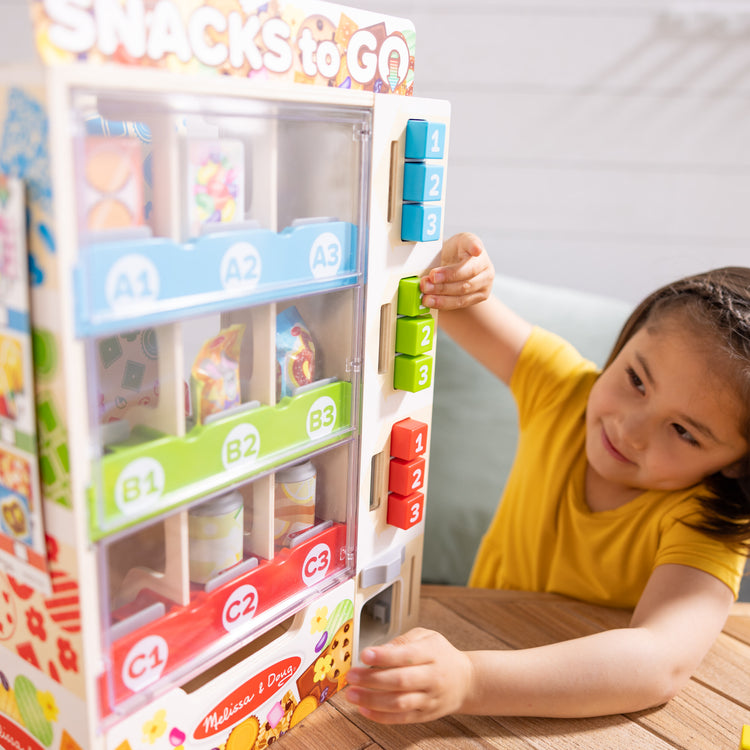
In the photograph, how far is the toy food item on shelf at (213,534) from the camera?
517 mm

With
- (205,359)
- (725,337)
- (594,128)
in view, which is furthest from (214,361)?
(594,128)

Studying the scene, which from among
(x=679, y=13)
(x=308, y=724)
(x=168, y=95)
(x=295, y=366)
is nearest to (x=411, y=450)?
(x=295, y=366)

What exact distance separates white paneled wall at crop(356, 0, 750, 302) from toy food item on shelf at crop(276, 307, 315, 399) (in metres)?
1.06

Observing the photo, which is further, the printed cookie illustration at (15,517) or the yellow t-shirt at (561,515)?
the yellow t-shirt at (561,515)

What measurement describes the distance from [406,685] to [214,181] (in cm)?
39

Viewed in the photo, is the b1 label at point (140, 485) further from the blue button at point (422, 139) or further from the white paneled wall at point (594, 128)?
the white paneled wall at point (594, 128)

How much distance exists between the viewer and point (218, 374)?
0.51 metres

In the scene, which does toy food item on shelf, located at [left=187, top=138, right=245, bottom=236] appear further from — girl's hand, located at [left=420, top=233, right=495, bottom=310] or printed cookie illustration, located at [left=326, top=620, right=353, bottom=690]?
printed cookie illustration, located at [left=326, top=620, right=353, bottom=690]

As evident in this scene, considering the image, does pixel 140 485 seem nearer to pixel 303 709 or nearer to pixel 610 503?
pixel 303 709

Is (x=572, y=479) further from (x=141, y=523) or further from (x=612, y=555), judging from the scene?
(x=141, y=523)

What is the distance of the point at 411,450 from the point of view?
2.09ft

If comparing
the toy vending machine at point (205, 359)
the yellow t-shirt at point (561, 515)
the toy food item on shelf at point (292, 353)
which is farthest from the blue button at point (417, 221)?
the yellow t-shirt at point (561, 515)

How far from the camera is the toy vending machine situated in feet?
1.26

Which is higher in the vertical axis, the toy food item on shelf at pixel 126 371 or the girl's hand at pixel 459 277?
the girl's hand at pixel 459 277
